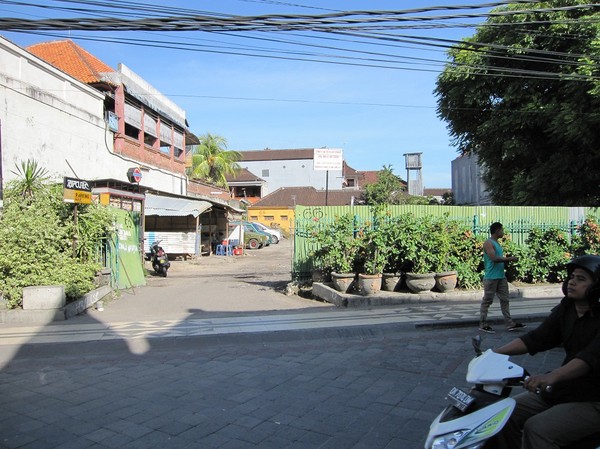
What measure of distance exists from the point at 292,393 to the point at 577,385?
2877 mm

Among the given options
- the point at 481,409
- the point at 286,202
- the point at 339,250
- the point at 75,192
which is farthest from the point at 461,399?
the point at 286,202

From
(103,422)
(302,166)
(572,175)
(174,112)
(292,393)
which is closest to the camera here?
(103,422)

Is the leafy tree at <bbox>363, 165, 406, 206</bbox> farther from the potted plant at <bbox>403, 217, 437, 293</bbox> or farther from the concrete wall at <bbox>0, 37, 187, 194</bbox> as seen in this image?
the potted plant at <bbox>403, 217, 437, 293</bbox>

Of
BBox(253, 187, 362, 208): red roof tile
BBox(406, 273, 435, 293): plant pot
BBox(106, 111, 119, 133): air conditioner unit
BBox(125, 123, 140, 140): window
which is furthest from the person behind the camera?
BBox(253, 187, 362, 208): red roof tile

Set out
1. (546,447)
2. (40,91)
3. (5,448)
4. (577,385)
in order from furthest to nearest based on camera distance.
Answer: (40,91)
(5,448)
(577,385)
(546,447)

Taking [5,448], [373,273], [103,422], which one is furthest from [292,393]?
[373,273]

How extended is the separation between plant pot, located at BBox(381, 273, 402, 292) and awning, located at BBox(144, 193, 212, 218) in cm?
1182

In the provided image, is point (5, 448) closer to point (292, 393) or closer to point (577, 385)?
point (292, 393)

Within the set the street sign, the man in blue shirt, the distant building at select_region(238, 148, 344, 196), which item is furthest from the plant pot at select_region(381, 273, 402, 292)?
the distant building at select_region(238, 148, 344, 196)

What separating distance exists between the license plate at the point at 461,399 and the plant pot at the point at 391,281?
7587 mm

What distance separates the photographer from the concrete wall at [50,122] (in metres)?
12.5

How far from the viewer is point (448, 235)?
10.5 m

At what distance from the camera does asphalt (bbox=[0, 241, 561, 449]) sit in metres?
3.96

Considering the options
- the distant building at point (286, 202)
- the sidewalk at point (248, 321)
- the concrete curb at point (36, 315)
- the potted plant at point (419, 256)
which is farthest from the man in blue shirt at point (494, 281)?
the distant building at point (286, 202)
